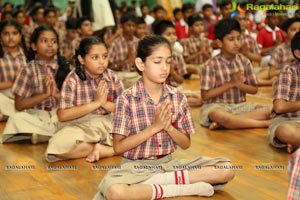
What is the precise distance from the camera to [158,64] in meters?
2.16

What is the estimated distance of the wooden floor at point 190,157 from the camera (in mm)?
2287

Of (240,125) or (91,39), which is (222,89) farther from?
(91,39)

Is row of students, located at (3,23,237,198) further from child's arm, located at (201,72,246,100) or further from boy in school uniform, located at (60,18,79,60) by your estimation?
boy in school uniform, located at (60,18,79,60)

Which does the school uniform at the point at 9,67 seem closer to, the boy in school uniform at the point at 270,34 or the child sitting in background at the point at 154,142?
the child sitting in background at the point at 154,142

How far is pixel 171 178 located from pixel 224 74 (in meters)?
1.45

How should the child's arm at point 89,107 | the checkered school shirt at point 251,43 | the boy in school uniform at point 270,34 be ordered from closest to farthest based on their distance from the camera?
the child's arm at point 89,107 < the checkered school shirt at point 251,43 < the boy in school uniform at point 270,34

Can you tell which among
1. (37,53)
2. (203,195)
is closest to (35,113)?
(37,53)

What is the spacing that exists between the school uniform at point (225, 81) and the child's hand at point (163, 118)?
4.64 ft

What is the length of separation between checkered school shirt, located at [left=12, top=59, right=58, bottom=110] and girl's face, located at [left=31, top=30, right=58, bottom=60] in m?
0.05

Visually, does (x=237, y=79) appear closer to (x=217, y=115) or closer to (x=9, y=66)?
(x=217, y=115)

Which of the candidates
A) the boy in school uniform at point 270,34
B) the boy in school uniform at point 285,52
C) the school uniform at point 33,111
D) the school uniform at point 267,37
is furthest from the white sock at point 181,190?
the school uniform at point 267,37

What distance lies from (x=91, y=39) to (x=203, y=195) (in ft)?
3.62

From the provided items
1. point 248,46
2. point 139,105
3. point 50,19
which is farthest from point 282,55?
point 50,19

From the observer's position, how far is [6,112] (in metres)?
3.81
